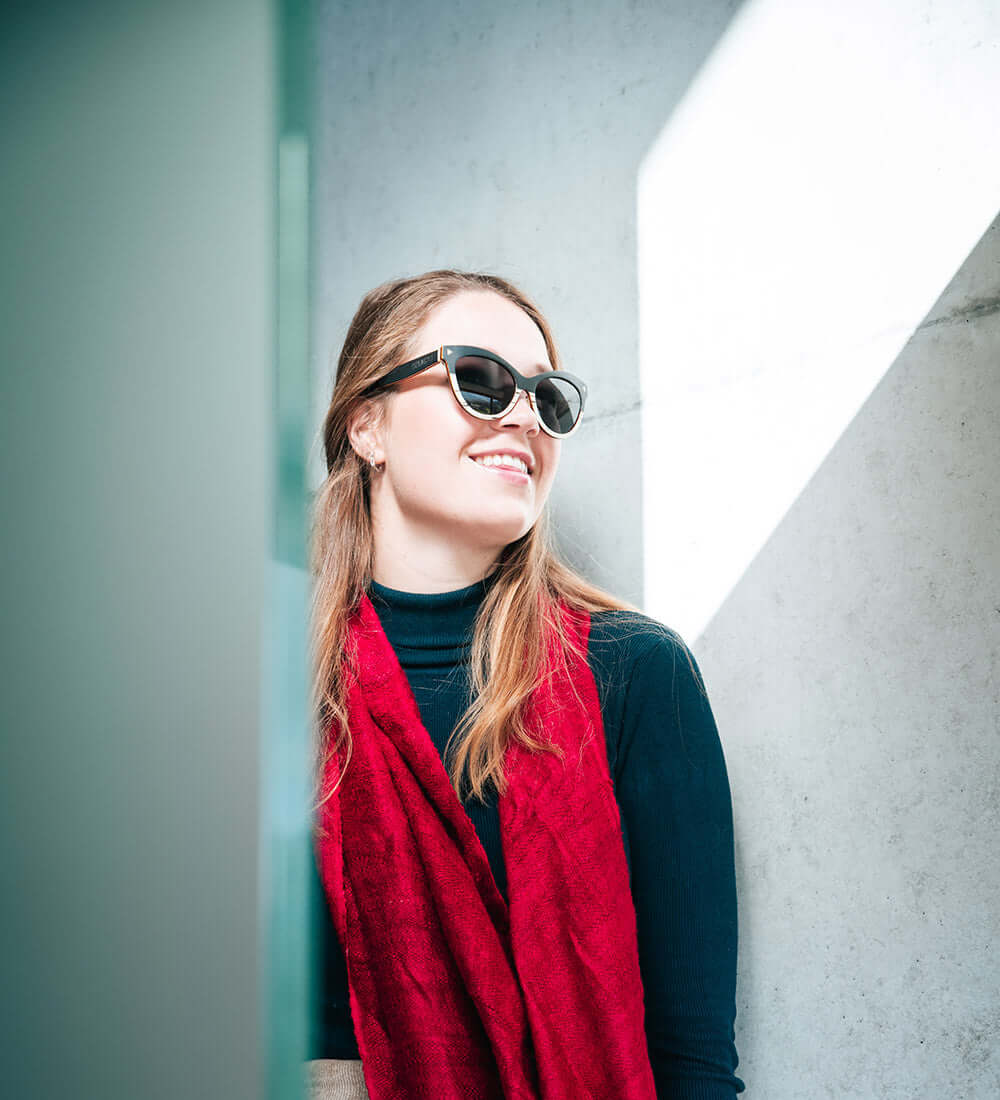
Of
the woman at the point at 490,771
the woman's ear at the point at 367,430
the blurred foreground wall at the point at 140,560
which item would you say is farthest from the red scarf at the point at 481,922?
the blurred foreground wall at the point at 140,560

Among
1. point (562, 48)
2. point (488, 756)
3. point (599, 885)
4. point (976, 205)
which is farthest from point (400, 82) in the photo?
point (599, 885)

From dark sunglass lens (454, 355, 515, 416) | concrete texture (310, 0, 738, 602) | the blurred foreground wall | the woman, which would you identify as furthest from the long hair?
the blurred foreground wall

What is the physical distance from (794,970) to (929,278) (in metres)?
1.00

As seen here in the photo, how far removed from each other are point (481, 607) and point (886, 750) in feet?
1.99

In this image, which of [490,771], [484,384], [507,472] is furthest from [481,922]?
[484,384]

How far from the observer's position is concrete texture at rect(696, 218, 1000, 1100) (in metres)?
1.20

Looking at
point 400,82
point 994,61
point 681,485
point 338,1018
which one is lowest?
point 338,1018

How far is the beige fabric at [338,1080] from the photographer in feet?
3.66

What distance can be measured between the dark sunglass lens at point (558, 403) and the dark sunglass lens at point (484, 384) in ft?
0.19

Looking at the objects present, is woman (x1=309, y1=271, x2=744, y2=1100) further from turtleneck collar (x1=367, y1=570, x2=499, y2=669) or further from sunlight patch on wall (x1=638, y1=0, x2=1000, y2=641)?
sunlight patch on wall (x1=638, y1=0, x2=1000, y2=641)

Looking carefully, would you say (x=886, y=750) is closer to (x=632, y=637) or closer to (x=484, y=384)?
(x=632, y=637)

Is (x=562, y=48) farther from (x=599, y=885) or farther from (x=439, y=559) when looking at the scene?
(x=599, y=885)

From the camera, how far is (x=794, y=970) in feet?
4.40

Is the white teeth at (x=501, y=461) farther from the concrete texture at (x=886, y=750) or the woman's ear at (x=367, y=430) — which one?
the concrete texture at (x=886, y=750)
